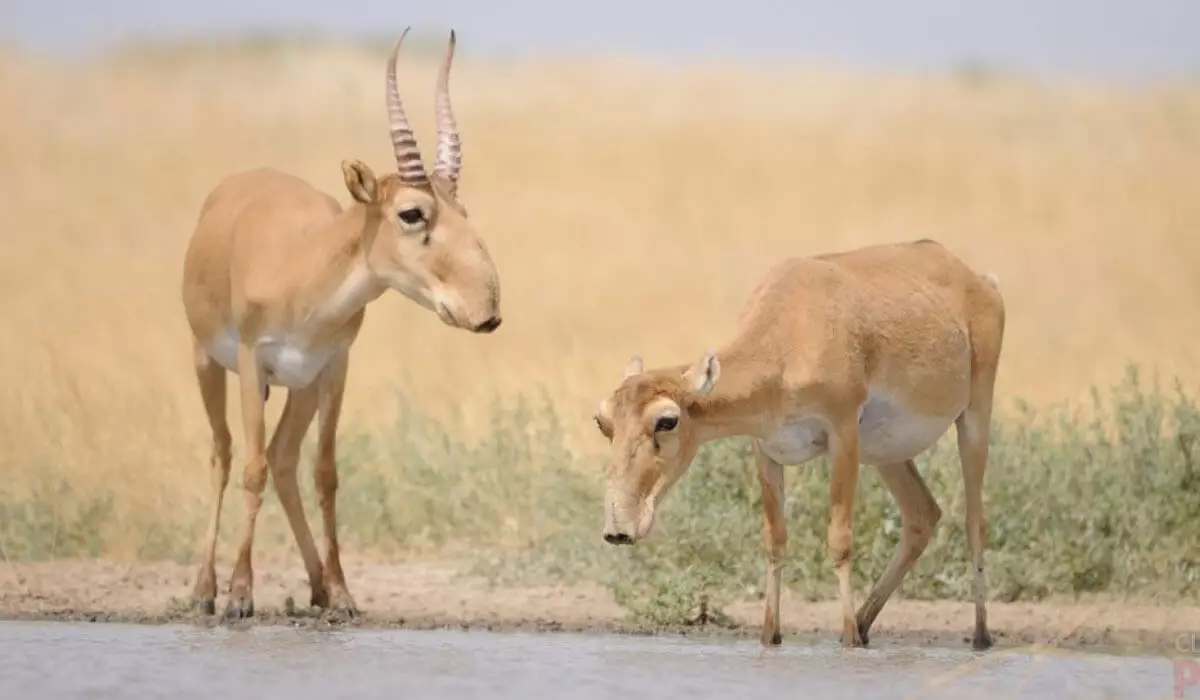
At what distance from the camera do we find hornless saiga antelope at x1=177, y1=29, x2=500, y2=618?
12688 millimetres

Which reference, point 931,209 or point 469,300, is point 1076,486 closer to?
point 469,300

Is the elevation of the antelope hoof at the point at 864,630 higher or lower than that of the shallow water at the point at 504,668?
Result: higher

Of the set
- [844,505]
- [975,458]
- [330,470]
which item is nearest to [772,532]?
[844,505]

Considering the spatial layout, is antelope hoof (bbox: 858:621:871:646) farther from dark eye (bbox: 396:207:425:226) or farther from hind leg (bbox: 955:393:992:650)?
dark eye (bbox: 396:207:425:226)

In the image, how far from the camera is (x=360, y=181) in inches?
507

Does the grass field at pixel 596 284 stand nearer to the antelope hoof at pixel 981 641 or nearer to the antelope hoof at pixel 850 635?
the antelope hoof at pixel 850 635

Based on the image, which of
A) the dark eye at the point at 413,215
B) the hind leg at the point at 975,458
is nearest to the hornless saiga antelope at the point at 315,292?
the dark eye at the point at 413,215

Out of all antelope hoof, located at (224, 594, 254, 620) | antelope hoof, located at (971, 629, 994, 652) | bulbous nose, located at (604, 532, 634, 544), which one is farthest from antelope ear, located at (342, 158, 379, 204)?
antelope hoof, located at (971, 629, 994, 652)

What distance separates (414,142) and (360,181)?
34cm

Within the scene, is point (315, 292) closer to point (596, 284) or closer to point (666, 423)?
point (666, 423)

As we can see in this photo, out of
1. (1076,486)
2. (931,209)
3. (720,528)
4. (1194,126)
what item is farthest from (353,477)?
(1194,126)

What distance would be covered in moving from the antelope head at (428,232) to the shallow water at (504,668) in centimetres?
169

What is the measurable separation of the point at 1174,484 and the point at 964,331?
2063 mm

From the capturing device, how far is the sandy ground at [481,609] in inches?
505
